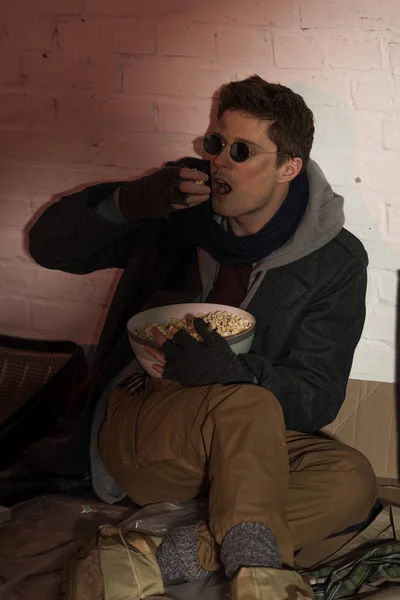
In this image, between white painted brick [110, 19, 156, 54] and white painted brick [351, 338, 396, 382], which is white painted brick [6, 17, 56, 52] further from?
white painted brick [351, 338, 396, 382]

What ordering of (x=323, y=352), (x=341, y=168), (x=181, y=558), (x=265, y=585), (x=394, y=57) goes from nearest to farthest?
(x=265, y=585)
(x=181, y=558)
(x=323, y=352)
(x=394, y=57)
(x=341, y=168)

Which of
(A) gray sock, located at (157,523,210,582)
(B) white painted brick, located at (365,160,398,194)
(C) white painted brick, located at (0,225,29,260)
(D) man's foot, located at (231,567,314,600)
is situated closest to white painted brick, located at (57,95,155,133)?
(C) white painted brick, located at (0,225,29,260)

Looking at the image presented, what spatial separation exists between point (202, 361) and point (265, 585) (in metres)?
0.45

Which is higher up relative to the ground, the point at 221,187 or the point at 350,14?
the point at 350,14

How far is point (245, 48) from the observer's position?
2139mm

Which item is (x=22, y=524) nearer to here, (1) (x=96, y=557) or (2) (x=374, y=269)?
(1) (x=96, y=557)

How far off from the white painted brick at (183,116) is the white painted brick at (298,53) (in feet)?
0.70

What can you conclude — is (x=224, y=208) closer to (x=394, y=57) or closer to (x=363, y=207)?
(x=363, y=207)

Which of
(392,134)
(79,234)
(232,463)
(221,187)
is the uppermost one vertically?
(392,134)

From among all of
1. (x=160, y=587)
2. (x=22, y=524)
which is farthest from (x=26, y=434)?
(x=160, y=587)

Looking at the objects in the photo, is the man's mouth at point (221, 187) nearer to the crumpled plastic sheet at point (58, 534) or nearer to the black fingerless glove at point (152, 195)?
the black fingerless glove at point (152, 195)

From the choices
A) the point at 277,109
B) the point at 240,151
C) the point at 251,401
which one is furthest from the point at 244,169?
the point at 251,401

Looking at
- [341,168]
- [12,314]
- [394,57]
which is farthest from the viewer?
[12,314]

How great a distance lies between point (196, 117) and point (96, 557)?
3.61 feet
